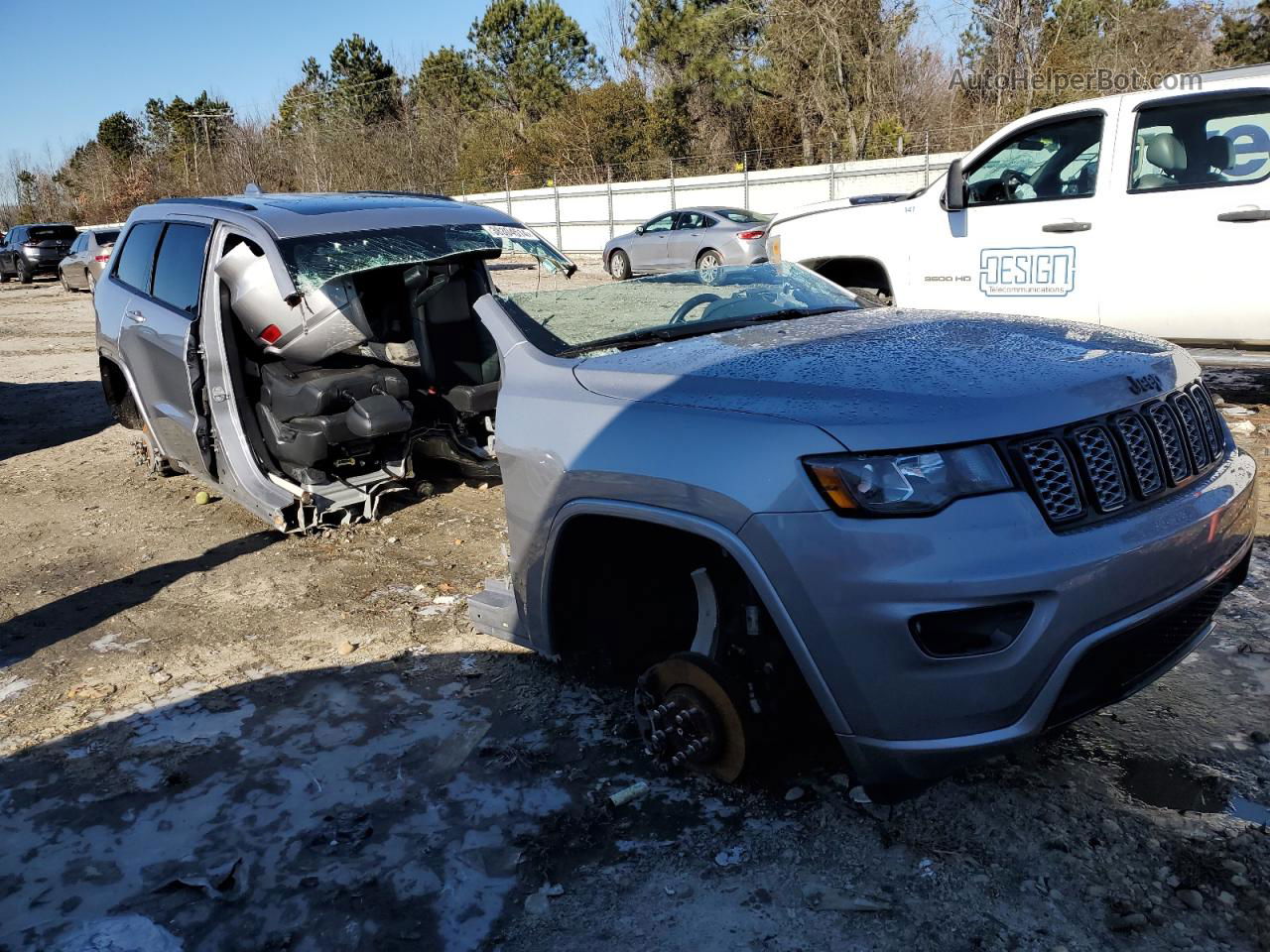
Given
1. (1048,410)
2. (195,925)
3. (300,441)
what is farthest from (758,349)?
(300,441)

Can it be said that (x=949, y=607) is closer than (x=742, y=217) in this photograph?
Yes

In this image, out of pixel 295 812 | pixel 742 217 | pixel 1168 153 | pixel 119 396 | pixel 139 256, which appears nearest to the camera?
pixel 295 812

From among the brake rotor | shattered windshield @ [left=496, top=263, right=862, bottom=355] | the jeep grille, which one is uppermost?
shattered windshield @ [left=496, top=263, right=862, bottom=355]

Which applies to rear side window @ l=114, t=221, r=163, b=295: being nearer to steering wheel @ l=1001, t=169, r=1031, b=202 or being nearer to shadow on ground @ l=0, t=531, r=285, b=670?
shadow on ground @ l=0, t=531, r=285, b=670

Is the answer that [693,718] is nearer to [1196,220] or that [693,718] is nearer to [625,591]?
[625,591]

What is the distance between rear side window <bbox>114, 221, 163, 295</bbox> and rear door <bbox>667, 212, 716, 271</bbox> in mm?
14136

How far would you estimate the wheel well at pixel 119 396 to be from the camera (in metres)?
7.38

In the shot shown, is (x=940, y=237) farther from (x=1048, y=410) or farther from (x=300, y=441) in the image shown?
(x=1048, y=410)

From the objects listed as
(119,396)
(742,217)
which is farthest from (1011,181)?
(742,217)

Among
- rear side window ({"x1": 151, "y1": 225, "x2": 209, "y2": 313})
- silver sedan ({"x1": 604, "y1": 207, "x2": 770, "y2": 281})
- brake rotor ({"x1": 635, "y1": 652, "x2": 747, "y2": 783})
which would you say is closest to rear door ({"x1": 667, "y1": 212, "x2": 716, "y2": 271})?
silver sedan ({"x1": 604, "y1": 207, "x2": 770, "y2": 281})

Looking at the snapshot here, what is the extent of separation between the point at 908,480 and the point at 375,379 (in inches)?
166

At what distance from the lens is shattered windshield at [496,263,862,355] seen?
12.0ft

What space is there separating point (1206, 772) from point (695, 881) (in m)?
1.57

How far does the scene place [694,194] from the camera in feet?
101
